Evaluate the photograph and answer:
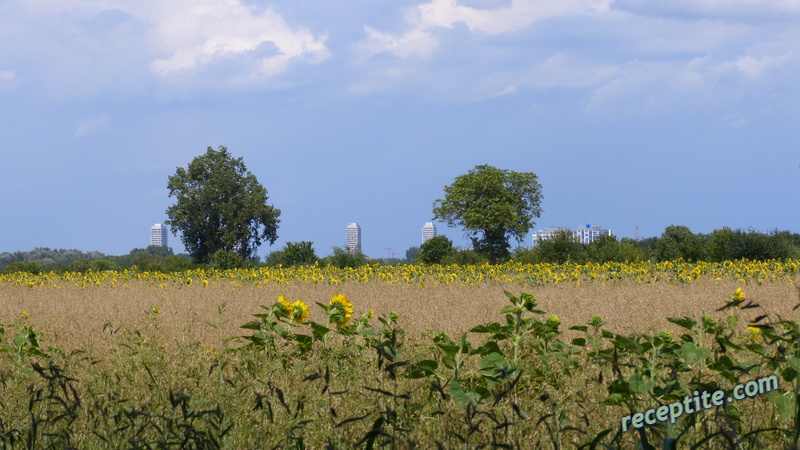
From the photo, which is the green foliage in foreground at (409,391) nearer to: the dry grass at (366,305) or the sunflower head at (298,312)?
the sunflower head at (298,312)

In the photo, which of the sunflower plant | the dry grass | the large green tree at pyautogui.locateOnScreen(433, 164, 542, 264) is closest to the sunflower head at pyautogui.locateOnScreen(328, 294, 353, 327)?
the sunflower plant

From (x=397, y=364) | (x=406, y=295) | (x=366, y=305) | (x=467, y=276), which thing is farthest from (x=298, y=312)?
(x=467, y=276)

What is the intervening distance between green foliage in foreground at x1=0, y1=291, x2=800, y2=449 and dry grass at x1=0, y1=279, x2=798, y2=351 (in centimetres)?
151

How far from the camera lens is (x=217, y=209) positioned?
45.9 m

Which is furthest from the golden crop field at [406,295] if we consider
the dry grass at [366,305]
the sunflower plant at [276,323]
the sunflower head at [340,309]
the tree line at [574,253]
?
the tree line at [574,253]

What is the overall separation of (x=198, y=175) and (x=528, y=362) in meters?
45.2

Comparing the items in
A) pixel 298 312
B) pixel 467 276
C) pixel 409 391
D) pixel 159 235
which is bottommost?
pixel 409 391

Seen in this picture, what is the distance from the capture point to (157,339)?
6.32 meters

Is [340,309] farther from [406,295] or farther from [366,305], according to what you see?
[406,295]

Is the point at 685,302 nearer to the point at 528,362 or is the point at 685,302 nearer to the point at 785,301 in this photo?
the point at 785,301

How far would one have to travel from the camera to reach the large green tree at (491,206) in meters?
44.9

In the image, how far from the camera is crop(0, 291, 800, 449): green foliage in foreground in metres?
2.25

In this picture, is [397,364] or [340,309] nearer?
[397,364]

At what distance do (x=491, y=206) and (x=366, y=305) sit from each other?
35237mm
